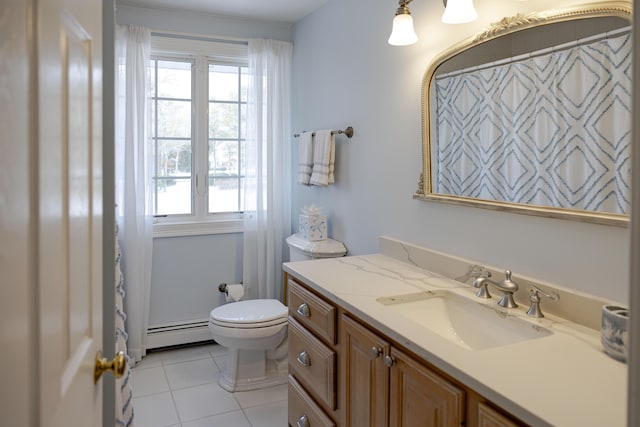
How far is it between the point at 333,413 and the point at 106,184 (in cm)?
115

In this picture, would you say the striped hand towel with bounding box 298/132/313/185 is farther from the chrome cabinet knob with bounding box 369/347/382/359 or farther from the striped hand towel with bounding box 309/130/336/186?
the chrome cabinet knob with bounding box 369/347/382/359

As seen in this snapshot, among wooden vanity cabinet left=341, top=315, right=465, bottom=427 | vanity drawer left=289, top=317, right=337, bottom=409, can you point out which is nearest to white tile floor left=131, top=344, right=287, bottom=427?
vanity drawer left=289, top=317, right=337, bottom=409

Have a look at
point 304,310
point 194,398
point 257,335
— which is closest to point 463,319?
point 304,310

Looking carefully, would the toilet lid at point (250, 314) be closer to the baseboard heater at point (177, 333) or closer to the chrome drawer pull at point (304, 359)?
the baseboard heater at point (177, 333)

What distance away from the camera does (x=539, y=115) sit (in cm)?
152

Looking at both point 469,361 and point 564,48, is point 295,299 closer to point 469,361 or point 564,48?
point 469,361

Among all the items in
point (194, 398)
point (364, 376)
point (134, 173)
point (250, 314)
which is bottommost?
point (194, 398)

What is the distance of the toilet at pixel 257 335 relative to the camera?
2.74 metres

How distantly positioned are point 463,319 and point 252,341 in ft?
4.91

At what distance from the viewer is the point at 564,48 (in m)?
1.42

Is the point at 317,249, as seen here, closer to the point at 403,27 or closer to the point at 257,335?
the point at 257,335

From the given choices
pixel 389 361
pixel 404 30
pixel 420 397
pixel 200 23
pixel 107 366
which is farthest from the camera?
pixel 200 23

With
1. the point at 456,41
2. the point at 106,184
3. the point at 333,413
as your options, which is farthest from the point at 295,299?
the point at 456,41

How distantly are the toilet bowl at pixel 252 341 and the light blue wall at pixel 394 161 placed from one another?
66 centimetres
